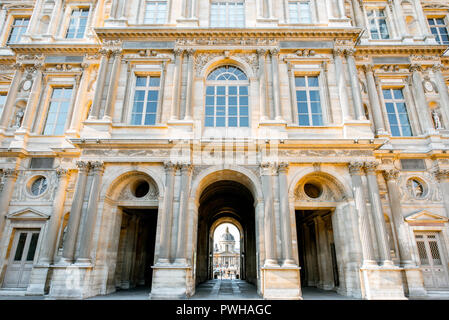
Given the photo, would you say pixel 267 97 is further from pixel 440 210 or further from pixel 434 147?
pixel 440 210

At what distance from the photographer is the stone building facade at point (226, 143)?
12.3 meters

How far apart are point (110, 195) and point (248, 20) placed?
41.5 ft

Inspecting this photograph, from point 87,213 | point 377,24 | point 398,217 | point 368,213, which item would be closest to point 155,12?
point 87,213

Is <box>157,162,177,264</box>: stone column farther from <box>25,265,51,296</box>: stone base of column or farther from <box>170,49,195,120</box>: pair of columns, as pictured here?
<box>25,265,51,296</box>: stone base of column

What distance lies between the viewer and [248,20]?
16438 millimetres

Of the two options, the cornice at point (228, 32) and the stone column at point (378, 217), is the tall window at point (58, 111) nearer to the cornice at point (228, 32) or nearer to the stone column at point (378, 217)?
the cornice at point (228, 32)

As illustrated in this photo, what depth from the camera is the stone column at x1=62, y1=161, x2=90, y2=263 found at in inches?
471

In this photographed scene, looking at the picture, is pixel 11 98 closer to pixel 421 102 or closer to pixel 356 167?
pixel 356 167

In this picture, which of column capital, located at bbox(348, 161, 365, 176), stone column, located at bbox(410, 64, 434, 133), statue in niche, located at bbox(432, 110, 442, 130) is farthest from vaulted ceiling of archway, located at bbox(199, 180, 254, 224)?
statue in niche, located at bbox(432, 110, 442, 130)

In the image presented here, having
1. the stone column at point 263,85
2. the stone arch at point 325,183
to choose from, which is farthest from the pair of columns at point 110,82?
the stone arch at point 325,183

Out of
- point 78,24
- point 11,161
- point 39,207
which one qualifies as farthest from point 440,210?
point 78,24

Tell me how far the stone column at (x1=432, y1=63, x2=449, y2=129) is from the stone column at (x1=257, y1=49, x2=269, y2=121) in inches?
430

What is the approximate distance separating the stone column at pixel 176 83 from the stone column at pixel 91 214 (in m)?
4.32

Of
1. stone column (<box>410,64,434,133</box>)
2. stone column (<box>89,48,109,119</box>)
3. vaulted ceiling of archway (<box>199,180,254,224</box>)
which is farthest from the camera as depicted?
vaulted ceiling of archway (<box>199,180,254,224</box>)
